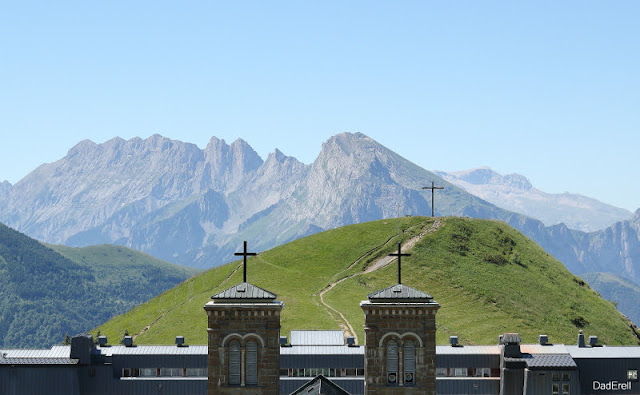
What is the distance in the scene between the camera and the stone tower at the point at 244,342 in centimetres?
6894

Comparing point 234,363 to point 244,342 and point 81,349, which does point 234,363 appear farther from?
point 81,349

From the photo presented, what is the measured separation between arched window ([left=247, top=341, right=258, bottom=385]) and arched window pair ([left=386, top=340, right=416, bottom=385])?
9210mm

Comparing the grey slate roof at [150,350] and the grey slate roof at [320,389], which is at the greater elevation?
the grey slate roof at [150,350]

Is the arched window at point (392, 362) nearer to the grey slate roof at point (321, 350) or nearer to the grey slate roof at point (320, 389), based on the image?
the grey slate roof at point (320, 389)

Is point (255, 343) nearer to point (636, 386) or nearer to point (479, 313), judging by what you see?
point (636, 386)

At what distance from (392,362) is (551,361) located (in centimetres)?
4596

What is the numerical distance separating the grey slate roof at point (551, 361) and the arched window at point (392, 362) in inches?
1740

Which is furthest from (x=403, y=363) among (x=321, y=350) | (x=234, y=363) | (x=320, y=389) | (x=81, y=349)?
(x=81, y=349)

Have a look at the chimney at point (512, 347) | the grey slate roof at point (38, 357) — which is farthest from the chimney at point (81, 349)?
the chimney at point (512, 347)

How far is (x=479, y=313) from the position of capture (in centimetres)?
19800

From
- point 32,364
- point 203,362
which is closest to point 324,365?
point 203,362

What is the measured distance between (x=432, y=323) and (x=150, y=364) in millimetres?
59578

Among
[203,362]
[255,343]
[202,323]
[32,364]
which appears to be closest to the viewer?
[255,343]

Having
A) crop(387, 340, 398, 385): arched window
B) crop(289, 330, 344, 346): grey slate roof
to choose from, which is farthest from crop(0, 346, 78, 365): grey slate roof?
crop(387, 340, 398, 385): arched window
